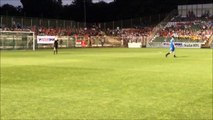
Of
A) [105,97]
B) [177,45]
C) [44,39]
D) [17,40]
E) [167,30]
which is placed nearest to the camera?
[105,97]

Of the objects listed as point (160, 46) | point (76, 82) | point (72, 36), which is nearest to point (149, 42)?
point (160, 46)

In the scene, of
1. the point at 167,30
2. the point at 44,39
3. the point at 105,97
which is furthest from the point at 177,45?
the point at 105,97

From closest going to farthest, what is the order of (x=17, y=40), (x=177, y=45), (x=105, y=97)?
1. (x=105, y=97)
2. (x=17, y=40)
3. (x=177, y=45)

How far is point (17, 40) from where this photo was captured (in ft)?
202

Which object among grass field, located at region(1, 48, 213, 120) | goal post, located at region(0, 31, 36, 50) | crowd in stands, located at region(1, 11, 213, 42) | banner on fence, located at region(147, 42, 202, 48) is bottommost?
grass field, located at region(1, 48, 213, 120)

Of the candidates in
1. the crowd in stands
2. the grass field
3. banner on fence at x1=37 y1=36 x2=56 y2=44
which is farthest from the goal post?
the grass field

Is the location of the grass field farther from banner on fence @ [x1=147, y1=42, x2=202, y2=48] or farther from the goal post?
banner on fence @ [x1=147, y1=42, x2=202, y2=48]

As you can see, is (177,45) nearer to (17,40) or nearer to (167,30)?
(167,30)

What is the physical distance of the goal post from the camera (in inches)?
2340

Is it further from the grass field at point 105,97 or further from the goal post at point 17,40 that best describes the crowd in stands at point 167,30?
the grass field at point 105,97

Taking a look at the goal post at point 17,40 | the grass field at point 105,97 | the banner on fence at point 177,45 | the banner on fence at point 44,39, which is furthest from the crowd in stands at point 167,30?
the grass field at point 105,97

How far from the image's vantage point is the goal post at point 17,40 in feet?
195

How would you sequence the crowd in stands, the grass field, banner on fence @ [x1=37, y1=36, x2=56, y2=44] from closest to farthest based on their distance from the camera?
the grass field → banner on fence @ [x1=37, y1=36, x2=56, y2=44] → the crowd in stands

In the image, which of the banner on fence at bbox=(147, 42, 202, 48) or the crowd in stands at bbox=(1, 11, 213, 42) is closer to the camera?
the banner on fence at bbox=(147, 42, 202, 48)
